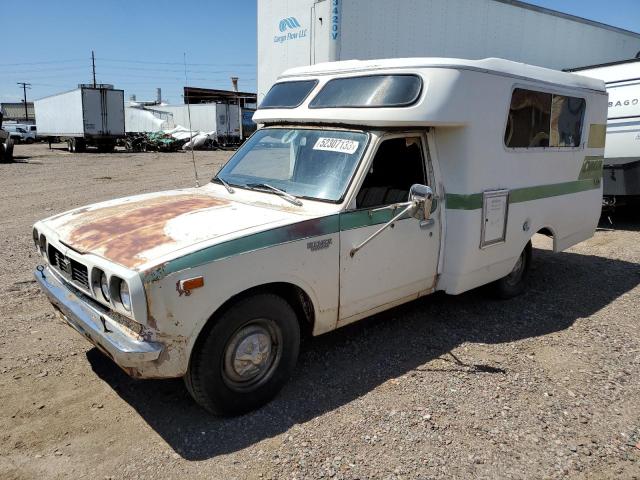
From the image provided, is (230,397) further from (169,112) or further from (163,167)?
(169,112)

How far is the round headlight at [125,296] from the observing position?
2950 millimetres

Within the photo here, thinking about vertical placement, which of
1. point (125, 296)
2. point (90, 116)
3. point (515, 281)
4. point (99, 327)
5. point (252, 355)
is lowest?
point (515, 281)

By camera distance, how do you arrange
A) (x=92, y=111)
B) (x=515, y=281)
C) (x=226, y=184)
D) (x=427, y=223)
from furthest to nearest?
(x=92, y=111) → (x=515, y=281) → (x=226, y=184) → (x=427, y=223)

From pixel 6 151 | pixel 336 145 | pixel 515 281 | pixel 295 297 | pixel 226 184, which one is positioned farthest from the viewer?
pixel 6 151

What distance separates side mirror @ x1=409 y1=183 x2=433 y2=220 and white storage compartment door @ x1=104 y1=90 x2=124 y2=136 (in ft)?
93.0

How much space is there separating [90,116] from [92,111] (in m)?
0.31

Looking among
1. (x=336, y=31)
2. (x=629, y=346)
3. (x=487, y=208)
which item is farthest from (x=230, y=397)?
(x=336, y=31)

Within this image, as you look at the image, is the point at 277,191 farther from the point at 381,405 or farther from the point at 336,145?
the point at 381,405

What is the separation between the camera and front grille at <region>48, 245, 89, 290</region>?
3.35 metres

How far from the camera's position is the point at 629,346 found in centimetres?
459

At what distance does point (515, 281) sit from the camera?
5738mm

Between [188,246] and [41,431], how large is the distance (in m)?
1.53

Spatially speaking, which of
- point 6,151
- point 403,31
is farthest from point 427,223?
point 6,151

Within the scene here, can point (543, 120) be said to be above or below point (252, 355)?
above
